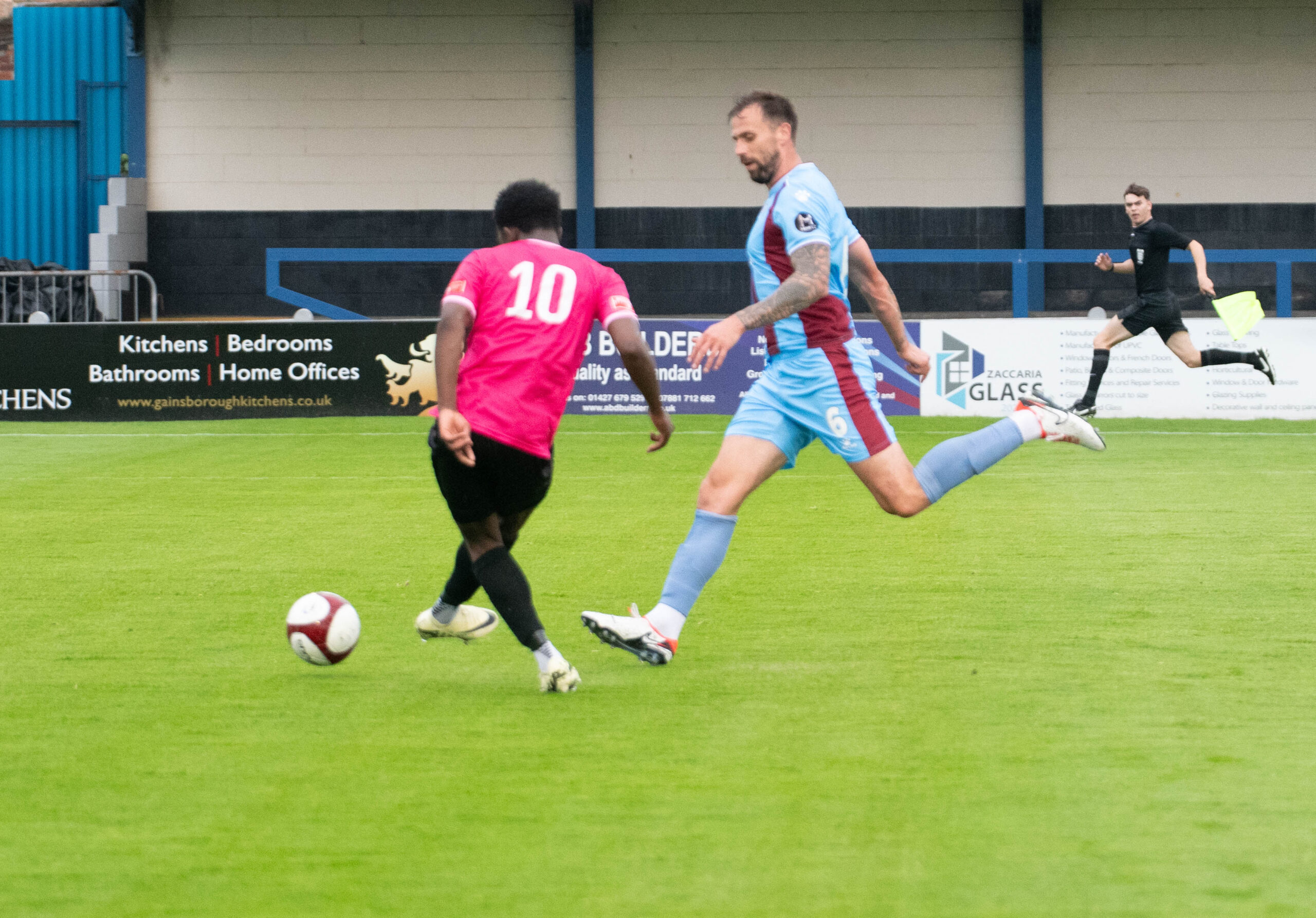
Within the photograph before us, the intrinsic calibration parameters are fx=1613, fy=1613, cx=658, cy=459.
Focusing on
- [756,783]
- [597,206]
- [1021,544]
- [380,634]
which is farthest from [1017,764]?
[597,206]

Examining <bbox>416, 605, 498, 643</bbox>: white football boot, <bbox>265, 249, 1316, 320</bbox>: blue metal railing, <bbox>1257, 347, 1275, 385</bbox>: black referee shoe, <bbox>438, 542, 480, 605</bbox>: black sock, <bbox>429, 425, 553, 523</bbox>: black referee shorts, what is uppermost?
<bbox>265, 249, 1316, 320</bbox>: blue metal railing

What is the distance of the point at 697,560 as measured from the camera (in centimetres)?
586

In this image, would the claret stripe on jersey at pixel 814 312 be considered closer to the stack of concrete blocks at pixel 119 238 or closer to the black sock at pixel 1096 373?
the black sock at pixel 1096 373

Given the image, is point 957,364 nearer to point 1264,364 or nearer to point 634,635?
point 1264,364

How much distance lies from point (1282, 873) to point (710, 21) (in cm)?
2449

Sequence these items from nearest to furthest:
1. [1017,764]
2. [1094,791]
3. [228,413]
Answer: [1094,791], [1017,764], [228,413]

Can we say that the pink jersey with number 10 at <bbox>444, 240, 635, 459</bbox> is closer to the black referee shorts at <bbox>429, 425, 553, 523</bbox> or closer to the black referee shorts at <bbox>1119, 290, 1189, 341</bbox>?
the black referee shorts at <bbox>429, 425, 553, 523</bbox>

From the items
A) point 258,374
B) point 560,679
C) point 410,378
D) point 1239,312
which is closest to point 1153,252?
point 1239,312

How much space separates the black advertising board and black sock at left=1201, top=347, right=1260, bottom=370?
3997 mm

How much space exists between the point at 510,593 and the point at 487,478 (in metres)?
0.39

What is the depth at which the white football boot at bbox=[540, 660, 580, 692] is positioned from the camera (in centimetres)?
543

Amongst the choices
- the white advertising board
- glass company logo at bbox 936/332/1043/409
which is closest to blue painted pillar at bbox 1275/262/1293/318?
the white advertising board

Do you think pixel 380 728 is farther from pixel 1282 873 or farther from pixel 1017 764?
pixel 1282 873

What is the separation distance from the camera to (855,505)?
1102 cm
